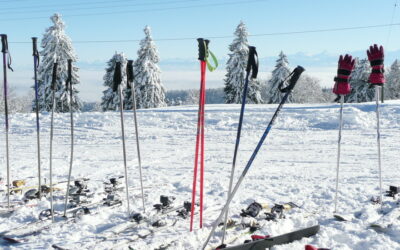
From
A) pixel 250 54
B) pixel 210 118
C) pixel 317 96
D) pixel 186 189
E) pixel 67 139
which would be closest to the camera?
pixel 250 54

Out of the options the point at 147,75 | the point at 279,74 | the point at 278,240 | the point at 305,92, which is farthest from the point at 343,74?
the point at 305,92

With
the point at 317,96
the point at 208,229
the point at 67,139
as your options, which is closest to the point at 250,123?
the point at 67,139

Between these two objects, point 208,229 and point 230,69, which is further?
point 230,69

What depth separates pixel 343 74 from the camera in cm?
552

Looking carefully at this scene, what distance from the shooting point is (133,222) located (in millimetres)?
5387

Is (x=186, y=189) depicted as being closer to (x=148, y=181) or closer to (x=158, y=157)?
(x=148, y=181)

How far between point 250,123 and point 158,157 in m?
6.37

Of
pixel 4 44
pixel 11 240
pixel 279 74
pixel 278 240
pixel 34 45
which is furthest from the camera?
pixel 279 74

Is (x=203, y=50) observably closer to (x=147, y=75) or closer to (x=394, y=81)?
(x=147, y=75)

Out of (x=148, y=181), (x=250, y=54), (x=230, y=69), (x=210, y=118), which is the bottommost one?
(x=148, y=181)

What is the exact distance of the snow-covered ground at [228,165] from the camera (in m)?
5.08

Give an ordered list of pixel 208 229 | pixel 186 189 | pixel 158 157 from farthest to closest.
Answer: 1. pixel 158 157
2. pixel 186 189
3. pixel 208 229

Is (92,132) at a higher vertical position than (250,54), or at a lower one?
lower

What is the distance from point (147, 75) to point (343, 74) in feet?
99.4
